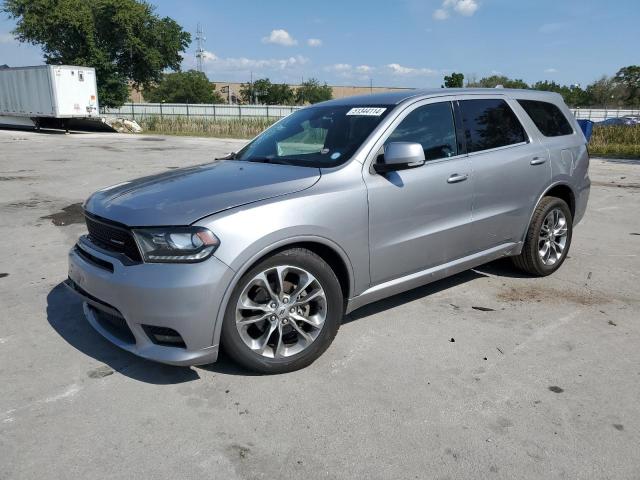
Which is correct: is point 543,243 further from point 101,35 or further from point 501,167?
point 101,35

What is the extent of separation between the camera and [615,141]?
2153cm

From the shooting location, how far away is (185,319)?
290 centimetres

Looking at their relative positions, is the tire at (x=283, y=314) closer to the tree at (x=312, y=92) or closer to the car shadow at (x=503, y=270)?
the car shadow at (x=503, y=270)

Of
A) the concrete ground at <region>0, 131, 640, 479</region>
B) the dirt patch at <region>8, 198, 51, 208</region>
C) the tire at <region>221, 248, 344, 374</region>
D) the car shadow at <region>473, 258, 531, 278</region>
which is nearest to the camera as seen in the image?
the concrete ground at <region>0, 131, 640, 479</region>

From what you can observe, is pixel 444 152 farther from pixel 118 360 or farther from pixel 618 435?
pixel 118 360

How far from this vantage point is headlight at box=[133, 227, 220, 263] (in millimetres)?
2900

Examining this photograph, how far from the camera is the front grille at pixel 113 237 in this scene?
10.0ft

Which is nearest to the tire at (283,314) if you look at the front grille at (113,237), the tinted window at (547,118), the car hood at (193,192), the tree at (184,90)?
the car hood at (193,192)

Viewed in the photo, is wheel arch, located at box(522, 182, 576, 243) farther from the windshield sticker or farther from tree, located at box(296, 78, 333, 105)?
tree, located at box(296, 78, 333, 105)

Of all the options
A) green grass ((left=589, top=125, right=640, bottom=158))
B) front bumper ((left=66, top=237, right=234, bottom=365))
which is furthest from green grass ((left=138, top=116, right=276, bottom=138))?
front bumper ((left=66, top=237, right=234, bottom=365))

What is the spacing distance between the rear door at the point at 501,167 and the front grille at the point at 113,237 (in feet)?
8.72

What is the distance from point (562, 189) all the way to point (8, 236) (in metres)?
6.51

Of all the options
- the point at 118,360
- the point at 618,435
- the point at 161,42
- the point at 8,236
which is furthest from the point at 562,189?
the point at 161,42

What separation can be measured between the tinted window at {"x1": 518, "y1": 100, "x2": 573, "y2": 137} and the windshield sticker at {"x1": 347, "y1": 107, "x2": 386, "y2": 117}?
1.79 m
